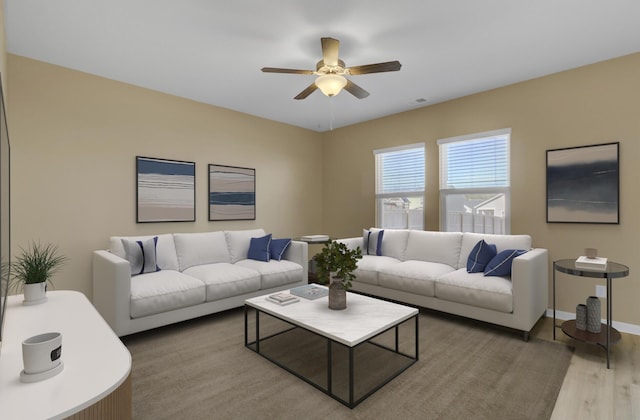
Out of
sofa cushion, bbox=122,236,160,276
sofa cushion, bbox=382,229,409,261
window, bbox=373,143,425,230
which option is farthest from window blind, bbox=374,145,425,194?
sofa cushion, bbox=122,236,160,276

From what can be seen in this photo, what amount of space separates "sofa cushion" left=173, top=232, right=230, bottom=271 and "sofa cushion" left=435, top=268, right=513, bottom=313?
265 cm

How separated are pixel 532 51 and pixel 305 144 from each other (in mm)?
3559

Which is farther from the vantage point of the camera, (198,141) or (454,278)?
(198,141)

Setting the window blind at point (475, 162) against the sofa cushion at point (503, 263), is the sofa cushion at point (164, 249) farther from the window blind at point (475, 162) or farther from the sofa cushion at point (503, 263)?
the window blind at point (475, 162)

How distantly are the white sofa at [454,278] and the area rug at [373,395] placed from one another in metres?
0.27

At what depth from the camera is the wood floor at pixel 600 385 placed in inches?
72.9

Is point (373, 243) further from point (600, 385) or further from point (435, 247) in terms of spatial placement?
point (600, 385)

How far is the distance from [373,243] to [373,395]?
2622 mm

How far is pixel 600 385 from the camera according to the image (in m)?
2.12

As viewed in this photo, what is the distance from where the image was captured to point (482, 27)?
2559 mm

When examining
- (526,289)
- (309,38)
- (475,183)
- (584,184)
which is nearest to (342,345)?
(526,289)

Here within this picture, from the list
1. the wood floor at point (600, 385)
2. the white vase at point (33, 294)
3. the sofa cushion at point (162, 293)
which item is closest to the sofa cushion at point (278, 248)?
the sofa cushion at point (162, 293)

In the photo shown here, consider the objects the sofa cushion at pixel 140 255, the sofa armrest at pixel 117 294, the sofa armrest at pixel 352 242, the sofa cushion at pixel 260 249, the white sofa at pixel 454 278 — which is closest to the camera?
the sofa armrest at pixel 117 294

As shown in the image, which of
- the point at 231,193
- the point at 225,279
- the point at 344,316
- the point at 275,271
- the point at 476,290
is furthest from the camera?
the point at 231,193
